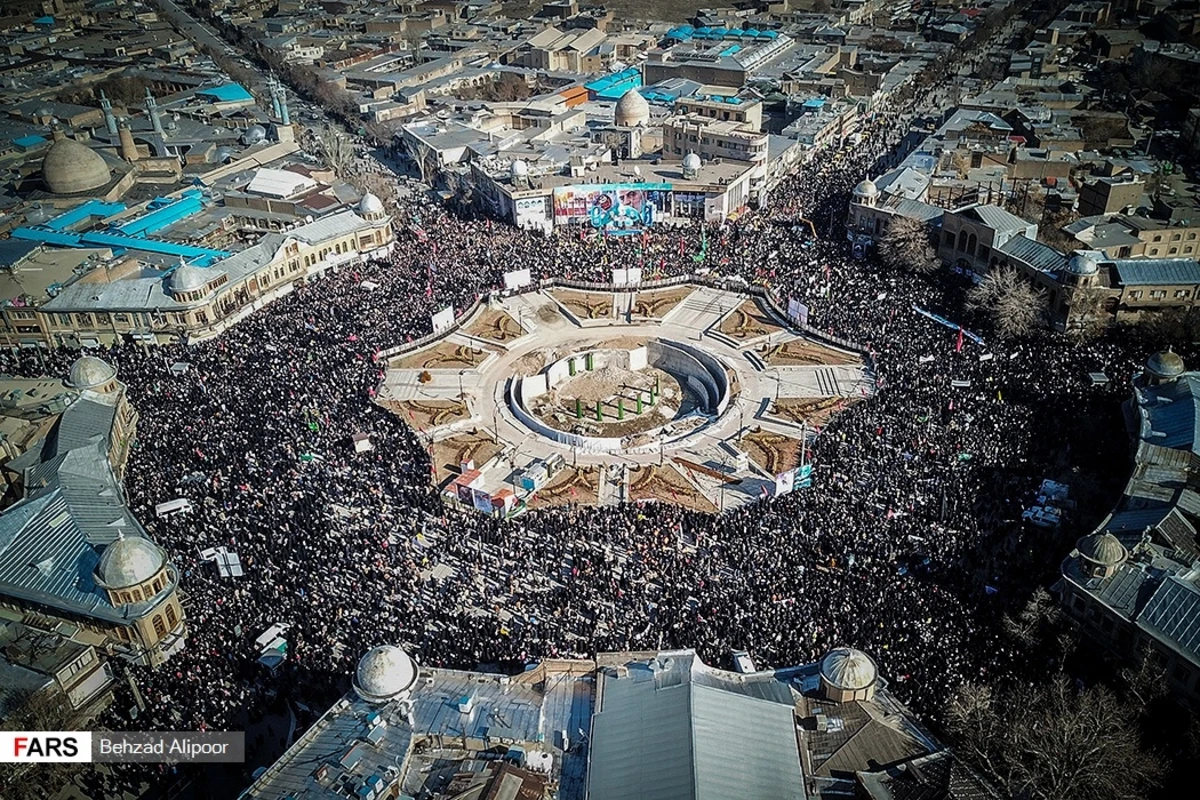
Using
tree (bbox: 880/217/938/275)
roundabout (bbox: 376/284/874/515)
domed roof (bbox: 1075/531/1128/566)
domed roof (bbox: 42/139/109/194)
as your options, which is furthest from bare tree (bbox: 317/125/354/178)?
domed roof (bbox: 1075/531/1128/566)

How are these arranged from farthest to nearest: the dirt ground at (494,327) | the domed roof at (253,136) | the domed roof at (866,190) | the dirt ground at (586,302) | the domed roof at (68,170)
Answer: the domed roof at (253,136) → the domed roof at (68,170) → the domed roof at (866,190) → the dirt ground at (586,302) → the dirt ground at (494,327)

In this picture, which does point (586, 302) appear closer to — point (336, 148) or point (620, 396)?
point (620, 396)

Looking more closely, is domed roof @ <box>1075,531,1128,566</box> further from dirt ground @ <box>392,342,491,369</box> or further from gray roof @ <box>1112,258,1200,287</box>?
dirt ground @ <box>392,342,491,369</box>

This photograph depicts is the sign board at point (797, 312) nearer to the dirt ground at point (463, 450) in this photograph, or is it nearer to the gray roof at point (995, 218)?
the gray roof at point (995, 218)

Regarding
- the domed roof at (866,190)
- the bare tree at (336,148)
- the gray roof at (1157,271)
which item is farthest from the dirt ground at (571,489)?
the bare tree at (336,148)

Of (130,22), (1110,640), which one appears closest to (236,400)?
(1110,640)

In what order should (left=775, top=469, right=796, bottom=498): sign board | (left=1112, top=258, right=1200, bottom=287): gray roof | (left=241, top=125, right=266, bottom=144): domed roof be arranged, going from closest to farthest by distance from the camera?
(left=775, top=469, right=796, bottom=498): sign board
(left=1112, top=258, right=1200, bottom=287): gray roof
(left=241, top=125, right=266, bottom=144): domed roof

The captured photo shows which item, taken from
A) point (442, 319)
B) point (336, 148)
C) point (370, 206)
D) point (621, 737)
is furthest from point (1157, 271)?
point (336, 148)
